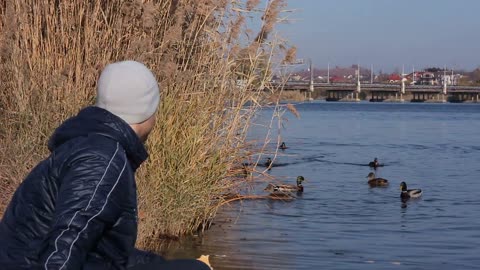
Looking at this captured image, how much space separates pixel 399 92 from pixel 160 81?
123385mm

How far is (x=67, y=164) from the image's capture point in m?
2.67

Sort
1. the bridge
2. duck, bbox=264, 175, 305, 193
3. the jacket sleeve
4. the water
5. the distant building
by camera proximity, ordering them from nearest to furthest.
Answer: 1. the jacket sleeve
2. the water
3. duck, bbox=264, 175, 305, 193
4. the bridge
5. the distant building

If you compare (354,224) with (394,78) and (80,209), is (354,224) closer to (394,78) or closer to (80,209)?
(80,209)

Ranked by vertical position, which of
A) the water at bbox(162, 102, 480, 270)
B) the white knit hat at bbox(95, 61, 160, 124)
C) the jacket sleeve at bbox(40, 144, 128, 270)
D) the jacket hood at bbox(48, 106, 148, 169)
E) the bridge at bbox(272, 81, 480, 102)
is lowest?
the bridge at bbox(272, 81, 480, 102)

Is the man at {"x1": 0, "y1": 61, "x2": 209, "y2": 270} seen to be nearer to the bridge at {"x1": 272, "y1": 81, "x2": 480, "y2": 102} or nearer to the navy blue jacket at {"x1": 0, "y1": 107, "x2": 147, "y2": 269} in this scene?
the navy blue jacket at {"x1": 0, "y1": 107, "x2": 147, "y2": 269}

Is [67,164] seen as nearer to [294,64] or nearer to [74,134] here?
[74,134]

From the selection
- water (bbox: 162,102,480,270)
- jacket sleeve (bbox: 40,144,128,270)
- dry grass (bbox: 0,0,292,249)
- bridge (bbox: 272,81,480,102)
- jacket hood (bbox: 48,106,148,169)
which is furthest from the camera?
bridge (bbox: 272,81,480,102)

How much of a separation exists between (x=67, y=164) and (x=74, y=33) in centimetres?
553

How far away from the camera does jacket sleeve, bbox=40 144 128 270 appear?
2592 millimetres

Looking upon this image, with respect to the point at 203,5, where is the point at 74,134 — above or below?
below

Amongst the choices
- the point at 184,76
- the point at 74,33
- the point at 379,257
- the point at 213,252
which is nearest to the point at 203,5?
the point at 184,76

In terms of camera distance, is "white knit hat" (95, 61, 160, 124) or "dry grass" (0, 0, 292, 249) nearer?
"white knit hat" (95, 61, 160, 124)

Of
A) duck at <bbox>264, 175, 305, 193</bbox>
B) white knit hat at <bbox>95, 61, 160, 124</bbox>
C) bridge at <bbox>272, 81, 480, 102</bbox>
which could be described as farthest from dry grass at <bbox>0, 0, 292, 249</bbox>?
bridge at <bbox>272, 81, 480, 102</bbox>

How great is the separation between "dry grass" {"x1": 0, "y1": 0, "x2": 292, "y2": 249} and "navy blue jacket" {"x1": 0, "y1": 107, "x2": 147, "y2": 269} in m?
4.77
